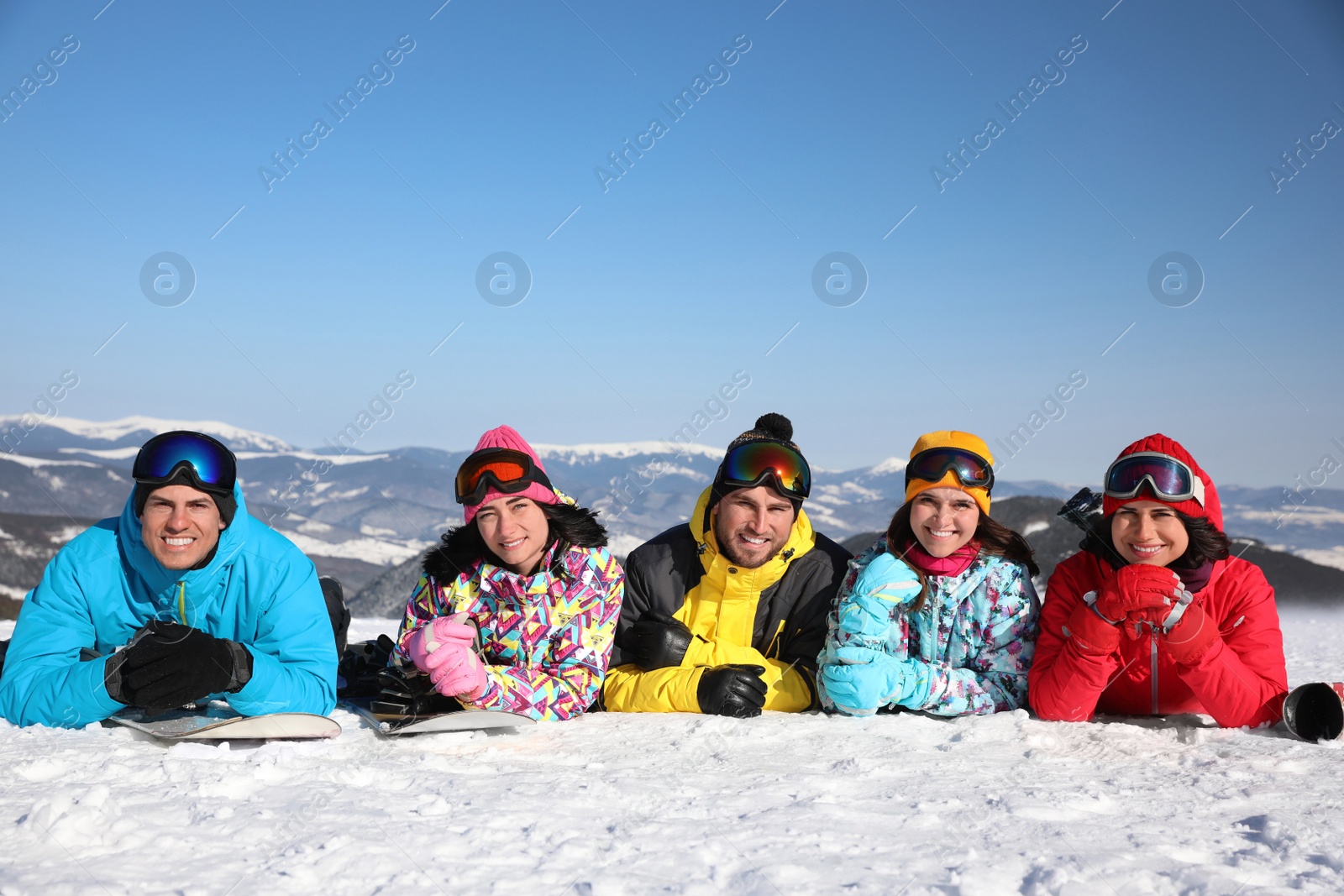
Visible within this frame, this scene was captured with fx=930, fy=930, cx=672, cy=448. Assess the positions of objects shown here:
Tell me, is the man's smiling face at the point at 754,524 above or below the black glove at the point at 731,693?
above

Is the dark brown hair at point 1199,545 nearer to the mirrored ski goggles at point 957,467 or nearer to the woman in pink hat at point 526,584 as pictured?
the mirrored ski goggles at point 957,467

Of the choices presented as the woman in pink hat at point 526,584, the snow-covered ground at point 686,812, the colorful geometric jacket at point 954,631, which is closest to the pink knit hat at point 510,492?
the woman in pink hat at point 526,584

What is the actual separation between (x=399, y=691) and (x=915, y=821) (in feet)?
7.12

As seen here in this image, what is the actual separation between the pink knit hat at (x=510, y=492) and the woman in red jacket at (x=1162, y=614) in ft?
7.30

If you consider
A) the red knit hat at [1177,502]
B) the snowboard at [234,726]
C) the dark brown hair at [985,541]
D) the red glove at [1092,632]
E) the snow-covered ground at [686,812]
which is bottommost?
the snow-covered ground at [686,812]

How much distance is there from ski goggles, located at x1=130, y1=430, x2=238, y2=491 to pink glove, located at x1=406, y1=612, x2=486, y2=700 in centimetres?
96

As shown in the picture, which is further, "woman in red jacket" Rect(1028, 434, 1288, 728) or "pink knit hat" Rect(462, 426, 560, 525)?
"pink knit hat" Rect(462, 426, 560, 525)

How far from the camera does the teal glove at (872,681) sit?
3.90 m

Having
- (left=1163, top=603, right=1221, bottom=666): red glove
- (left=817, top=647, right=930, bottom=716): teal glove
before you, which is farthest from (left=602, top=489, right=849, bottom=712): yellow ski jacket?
(left=1163, top=603, right=1221, bottom=666): red glove

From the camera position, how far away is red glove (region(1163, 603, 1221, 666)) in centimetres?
353

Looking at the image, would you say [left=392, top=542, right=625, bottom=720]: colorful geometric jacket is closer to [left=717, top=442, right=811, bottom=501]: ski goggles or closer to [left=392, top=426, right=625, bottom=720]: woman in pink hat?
[left=392, top=426, right=625, bottom=720]: woman in pink hat

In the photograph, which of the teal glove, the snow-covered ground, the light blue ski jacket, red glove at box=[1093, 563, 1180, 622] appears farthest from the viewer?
the teal glove

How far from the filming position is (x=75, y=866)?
2186 mm

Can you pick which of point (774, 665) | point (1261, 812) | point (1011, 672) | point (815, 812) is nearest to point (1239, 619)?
point (1011, 672)
